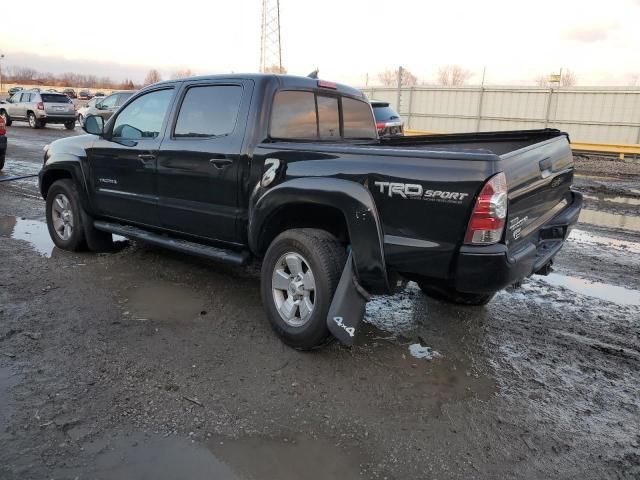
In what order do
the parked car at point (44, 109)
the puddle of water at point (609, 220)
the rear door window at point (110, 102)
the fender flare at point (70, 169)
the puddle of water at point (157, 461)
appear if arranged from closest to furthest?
the puddle of water at point (157, 461), the fender flare at point (70, 169), the puddle of water at point (609, 220), the rear door window at point (110, 102), the parked car at point (44, 109)

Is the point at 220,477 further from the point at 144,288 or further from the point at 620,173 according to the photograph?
the point at 620,173

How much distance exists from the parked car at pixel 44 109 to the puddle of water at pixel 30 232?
65.7 ft

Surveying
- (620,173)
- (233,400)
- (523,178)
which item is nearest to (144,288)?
(233,400)

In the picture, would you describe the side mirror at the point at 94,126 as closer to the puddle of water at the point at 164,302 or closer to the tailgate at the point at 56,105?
the puddle of water at the point at 164,302

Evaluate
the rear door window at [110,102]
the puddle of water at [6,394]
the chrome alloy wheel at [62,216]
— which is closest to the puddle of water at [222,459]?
the puddle of water at [6,394]

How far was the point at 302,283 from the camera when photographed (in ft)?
12.3

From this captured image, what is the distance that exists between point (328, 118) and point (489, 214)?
2.20 meters

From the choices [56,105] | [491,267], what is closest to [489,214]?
[491,267]

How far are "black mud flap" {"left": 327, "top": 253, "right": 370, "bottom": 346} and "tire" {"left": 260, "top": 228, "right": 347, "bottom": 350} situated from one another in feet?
0.38

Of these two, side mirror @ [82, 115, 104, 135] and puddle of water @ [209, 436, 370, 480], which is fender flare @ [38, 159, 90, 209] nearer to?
side mirror @ [82, 115, 104, 135]

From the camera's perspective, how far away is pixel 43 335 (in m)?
3.92

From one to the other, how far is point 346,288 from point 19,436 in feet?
6.64

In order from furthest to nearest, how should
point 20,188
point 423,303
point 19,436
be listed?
point 20,188 < point 423,303 < point 19,436

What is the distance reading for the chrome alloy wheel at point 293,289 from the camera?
372 cm
